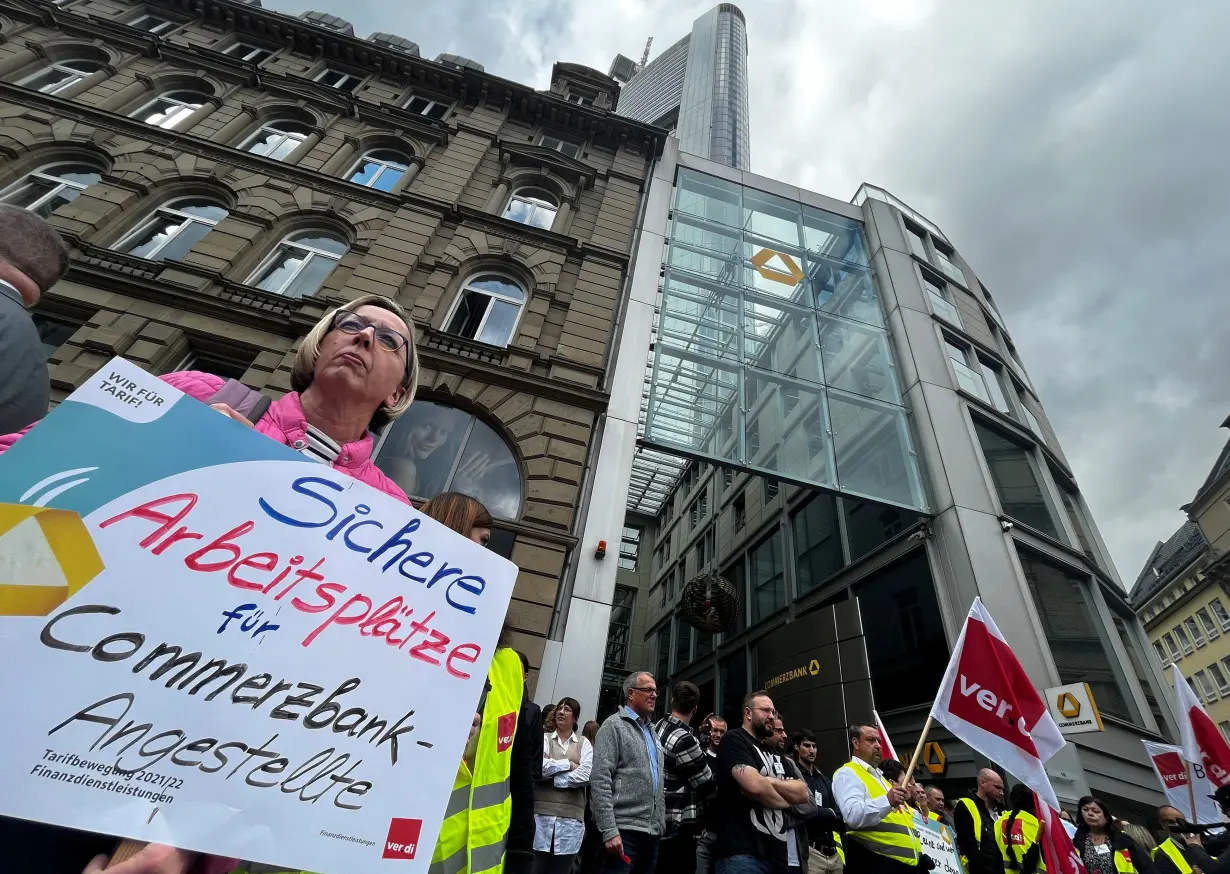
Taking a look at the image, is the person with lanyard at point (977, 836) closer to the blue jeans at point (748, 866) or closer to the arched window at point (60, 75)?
the blue jeans at point (748, 866)

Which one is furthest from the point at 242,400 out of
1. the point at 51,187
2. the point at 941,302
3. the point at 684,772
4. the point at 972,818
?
the point at 941,302

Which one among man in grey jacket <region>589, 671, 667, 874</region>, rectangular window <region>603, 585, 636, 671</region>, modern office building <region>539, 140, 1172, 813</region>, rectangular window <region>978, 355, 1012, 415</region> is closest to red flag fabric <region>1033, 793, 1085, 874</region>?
man in grey jacket <region>589, 671, 667, 874</region>

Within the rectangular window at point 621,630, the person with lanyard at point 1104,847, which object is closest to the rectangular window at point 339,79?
the person with lanyard at point 1104,847

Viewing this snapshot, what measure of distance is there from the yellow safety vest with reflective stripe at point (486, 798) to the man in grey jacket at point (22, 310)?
1.80m

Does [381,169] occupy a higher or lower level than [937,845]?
higher

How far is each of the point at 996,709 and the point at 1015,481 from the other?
1045cm

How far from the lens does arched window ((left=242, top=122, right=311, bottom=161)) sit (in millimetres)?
12844

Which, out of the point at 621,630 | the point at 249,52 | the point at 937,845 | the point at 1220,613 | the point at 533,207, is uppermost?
the point at 1220,613

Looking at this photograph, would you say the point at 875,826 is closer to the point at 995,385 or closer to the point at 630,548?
the point at 995,385

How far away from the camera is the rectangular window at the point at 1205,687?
1352 inches

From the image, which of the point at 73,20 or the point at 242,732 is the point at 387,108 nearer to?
the point at 73,20

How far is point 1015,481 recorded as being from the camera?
1259 centimetres

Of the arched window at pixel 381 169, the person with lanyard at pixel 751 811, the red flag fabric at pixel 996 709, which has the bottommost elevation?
the person with lanyard at pixel 751 811

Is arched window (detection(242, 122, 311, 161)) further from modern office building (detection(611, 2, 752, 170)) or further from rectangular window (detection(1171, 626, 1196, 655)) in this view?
rectangular window (detection(1171, 626, 1196, 655))
